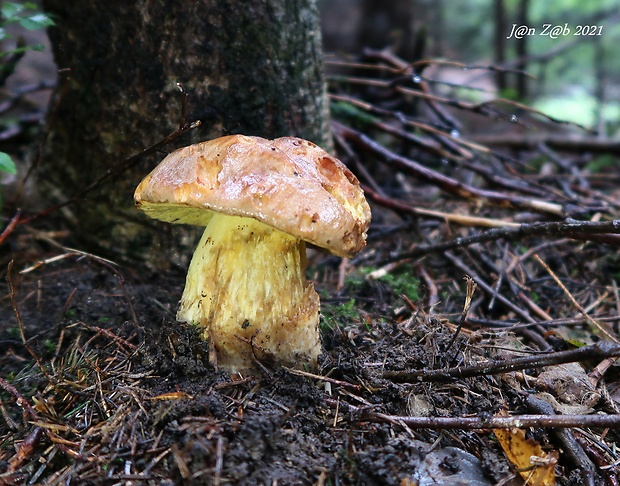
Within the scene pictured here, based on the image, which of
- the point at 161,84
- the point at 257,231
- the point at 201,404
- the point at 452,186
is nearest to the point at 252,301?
the point at 257,231

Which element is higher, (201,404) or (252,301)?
(252,301)

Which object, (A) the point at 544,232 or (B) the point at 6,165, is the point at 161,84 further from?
(A) the point at 544,232

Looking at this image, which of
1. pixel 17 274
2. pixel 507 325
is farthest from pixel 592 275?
pixel 17 274

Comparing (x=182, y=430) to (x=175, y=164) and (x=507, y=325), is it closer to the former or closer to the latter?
(x=175, y=164)

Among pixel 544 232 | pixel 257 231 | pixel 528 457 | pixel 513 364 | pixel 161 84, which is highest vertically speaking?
pixel 161 84

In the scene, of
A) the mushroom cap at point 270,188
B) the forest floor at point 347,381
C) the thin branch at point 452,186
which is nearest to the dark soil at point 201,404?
the forest floor at point 347,381

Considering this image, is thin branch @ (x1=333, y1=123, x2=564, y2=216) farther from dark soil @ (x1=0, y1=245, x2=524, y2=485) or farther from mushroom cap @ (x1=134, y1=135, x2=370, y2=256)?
mushroom cap @ (x1=134, y1=135, x2=370, y2=256)

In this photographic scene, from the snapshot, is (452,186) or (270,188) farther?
(452,186)

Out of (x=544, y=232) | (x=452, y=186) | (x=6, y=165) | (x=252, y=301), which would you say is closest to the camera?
(x=252, y=301)
